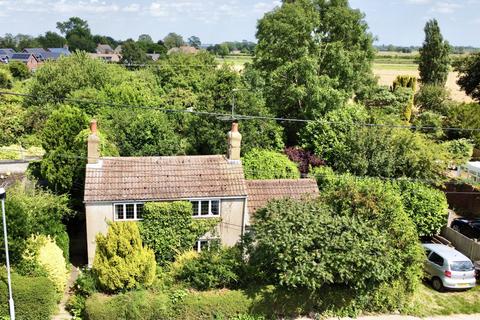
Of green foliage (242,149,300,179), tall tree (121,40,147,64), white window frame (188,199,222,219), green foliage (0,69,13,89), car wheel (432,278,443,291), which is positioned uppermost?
tall tree (121,40,147,64)

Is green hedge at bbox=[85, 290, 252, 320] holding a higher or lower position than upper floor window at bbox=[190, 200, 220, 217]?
lower

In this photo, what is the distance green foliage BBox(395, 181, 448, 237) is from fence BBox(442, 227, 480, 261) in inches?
44.0

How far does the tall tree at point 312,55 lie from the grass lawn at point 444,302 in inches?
699

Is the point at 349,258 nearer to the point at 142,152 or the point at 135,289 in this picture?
the point at 135,289

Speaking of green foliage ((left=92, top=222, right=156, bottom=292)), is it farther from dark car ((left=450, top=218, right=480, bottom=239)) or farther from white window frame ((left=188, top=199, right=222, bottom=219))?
dark car ((left=450, top=218, right=480, bottom=239))

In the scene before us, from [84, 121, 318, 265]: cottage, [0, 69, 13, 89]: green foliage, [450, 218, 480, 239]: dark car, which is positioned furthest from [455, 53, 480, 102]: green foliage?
[0, 69, 13, 89]: green foliage

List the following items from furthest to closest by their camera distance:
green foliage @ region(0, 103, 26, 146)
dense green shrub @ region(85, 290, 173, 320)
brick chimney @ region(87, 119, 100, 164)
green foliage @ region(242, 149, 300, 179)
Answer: green foliage @ region(0, 103, 26, 146), green foliage @ region(242, 149, 300, 179), brick chimney @ region(87, 119, 100, 164), dense green shrub @ region(85, 290, 173, 320)

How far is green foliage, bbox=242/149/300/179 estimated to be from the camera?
29094mm

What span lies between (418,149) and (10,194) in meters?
24.0

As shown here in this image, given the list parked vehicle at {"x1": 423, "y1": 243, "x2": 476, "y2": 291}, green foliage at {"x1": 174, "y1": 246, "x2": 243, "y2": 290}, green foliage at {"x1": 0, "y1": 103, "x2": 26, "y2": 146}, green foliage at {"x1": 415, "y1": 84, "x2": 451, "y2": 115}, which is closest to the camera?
green foliage at {"x1": 174, "y1": 246, "x2": 243, "y2": 290}

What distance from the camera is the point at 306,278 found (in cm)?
1727

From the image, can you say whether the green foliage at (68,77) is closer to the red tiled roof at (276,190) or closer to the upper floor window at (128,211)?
the upper floor window at (128,211)

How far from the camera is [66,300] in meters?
19.9

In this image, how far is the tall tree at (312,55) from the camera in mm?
36094
